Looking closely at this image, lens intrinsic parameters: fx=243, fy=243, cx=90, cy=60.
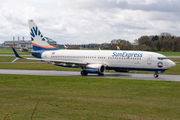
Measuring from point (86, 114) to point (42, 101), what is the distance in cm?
442

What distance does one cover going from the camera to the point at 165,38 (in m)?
152

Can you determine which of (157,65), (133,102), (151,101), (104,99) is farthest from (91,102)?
(157,65)

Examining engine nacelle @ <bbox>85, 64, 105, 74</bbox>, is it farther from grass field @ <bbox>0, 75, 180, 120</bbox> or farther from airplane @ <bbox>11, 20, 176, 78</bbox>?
grass field @ <bbox>0, 75, 180, 120</bbox>

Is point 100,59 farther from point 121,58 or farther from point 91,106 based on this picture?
point 91,106

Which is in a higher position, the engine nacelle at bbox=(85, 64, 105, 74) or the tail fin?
the tail fin

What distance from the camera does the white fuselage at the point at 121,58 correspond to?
106 feet

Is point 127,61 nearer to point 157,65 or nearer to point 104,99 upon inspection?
point 157,65

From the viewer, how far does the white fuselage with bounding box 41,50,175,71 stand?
32.2m

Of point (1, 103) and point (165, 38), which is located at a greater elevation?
point (165, 38)

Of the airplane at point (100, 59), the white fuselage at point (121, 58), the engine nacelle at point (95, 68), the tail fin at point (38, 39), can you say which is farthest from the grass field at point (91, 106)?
the tail fin at point (38, 39)

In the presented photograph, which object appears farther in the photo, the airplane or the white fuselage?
the airplane

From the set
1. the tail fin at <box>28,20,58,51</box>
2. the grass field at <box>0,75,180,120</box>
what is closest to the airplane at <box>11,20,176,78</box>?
the tail fin at <box>28,20,58,51</box>

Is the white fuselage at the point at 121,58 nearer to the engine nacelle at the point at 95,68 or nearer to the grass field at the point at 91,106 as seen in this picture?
the engine nacelle at the point at 95,68

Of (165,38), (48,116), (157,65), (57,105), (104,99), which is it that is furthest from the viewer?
(165,38)
